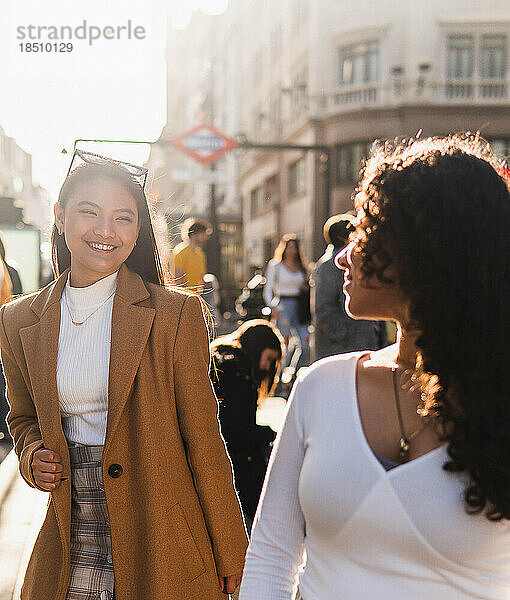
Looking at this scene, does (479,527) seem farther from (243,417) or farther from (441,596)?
(243,417)

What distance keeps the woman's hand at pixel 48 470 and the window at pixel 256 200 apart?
40.3 meters

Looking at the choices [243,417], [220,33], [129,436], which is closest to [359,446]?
[129,436]

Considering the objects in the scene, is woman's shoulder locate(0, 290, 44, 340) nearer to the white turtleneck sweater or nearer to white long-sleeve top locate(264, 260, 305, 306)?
the white turtleneck sweater

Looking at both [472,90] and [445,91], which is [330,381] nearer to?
[445,91]

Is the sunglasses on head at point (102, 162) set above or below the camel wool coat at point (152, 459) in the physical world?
above

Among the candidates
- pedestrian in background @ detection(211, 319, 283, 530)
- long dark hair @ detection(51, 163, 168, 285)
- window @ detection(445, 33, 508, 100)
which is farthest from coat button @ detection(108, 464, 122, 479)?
window @ detection(445, 33, 508, 100)

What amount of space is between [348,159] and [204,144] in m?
11.7

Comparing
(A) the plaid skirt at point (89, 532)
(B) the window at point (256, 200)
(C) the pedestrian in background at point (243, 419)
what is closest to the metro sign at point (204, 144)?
(C) the pedestrian in background at point (243, 419)

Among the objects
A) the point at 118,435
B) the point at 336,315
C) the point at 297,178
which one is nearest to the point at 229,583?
the point at 118,435

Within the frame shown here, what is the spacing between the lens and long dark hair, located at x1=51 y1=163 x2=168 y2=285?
8.71 ft

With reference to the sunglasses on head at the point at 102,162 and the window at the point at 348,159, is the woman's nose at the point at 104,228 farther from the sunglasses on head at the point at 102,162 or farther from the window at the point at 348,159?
the window at the point at 348,159

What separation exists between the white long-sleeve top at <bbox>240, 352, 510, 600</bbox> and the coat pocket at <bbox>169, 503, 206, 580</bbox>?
0.80 metres

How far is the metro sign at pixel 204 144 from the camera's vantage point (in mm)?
19031

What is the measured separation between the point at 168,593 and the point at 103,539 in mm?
242
